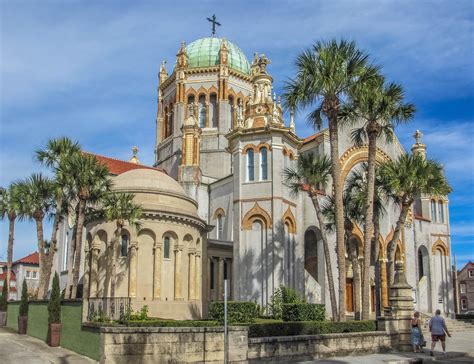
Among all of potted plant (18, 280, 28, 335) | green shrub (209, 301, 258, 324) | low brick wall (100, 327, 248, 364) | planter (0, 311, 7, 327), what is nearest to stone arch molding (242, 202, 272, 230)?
green shrub (209, 301, 258, 324)

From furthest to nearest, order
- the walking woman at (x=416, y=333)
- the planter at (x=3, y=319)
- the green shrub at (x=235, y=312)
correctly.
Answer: the planter at (x=3, y=319)
the green shrub at (x=235, y=312)
the walking woman at (x=416, y=333)

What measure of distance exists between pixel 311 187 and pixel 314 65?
658 centimetres

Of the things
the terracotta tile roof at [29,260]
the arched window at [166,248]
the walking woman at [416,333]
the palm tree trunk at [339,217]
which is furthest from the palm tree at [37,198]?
the terracotta tile roof at [29,260]

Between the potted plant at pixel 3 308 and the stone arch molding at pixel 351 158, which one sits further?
the stone arch molding at pixel 351 158

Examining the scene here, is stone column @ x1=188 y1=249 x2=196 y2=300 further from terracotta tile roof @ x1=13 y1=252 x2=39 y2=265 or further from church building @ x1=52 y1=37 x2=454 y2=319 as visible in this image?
terracotta tile roof @ x1=13 y1=252 x2=39 y2=265

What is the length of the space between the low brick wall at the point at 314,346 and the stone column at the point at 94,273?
45.3 ft

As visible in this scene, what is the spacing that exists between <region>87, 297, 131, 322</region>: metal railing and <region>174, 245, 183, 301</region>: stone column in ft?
28.2

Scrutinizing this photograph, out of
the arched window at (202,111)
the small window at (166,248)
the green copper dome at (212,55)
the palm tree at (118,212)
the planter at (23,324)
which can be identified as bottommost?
the planter at (23,324)

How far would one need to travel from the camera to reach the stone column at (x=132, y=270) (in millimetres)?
28891

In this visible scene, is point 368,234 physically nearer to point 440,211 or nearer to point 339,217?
point 339,217

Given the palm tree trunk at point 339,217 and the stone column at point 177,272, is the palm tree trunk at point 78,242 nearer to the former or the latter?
the stone column at point 177,272

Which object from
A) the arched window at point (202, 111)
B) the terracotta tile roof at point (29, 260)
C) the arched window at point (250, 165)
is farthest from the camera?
the terracotta tile roof at point (29, 260)

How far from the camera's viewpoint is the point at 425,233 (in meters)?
50.8

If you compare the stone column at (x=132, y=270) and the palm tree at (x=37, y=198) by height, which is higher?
the palm tree at (x=37, y=198)
